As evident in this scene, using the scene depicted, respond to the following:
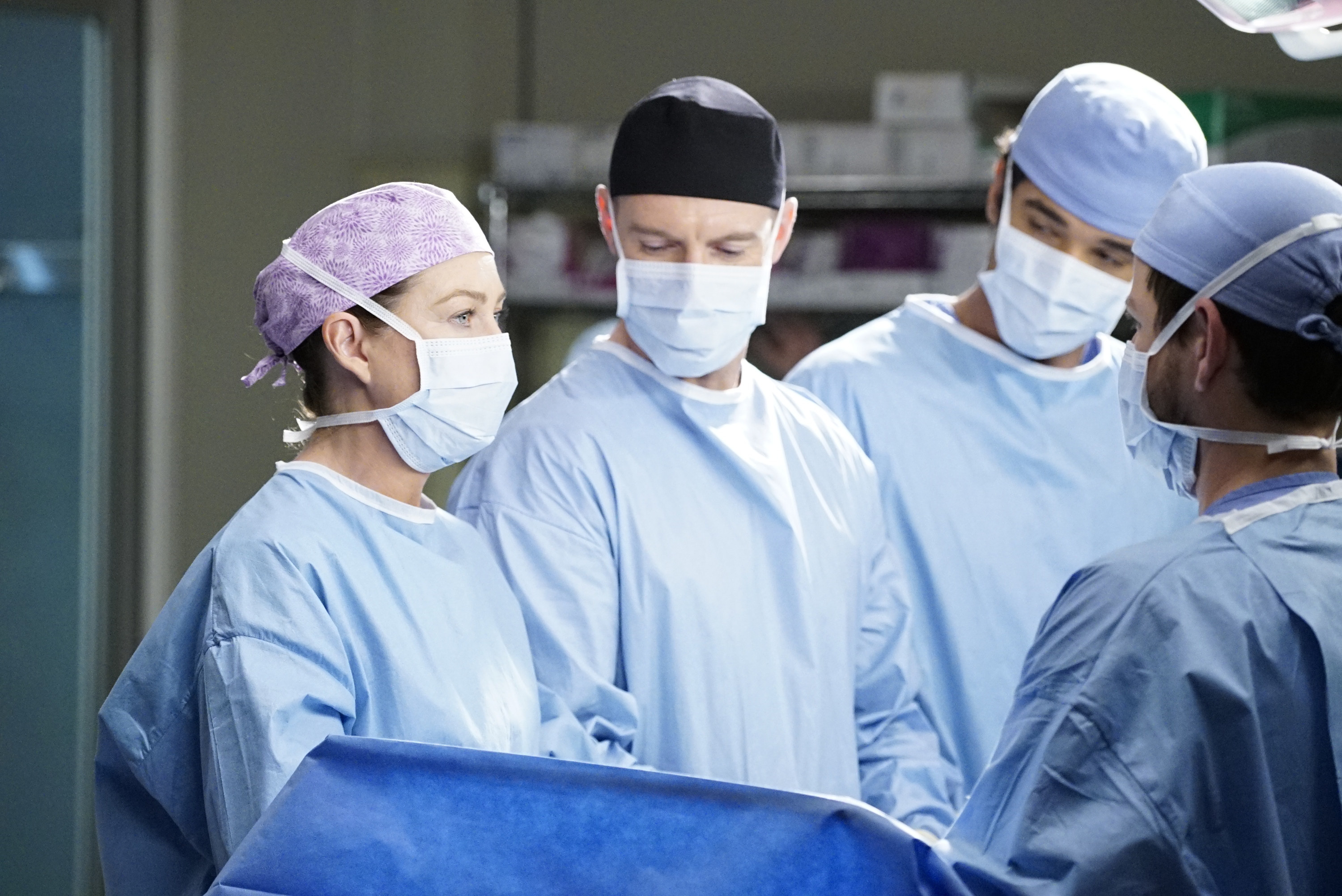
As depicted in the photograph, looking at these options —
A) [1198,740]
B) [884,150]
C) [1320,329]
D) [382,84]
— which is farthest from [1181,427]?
[382,84]

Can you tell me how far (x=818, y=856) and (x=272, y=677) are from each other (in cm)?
51

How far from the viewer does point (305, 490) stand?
1.37 m

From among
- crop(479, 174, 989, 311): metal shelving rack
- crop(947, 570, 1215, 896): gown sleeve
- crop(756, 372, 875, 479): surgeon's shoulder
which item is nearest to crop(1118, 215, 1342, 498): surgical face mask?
crop(947, 570, 1215, 896): gown sleeve

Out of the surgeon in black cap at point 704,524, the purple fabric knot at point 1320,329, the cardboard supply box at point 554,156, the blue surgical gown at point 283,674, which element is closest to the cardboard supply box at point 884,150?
the cardboard supply box at point 554,156

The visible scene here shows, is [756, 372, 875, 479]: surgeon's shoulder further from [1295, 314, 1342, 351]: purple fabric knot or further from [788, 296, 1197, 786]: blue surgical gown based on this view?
[1295, 314, 1342, 351]: purple fabric knot

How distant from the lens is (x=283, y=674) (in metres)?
1.22

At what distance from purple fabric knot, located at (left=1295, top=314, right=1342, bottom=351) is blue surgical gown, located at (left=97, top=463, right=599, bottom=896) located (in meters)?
0.84

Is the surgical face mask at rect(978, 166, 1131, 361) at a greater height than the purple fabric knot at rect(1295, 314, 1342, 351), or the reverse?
the purple fabric knot at rect(1295, 314, 1342, 351)

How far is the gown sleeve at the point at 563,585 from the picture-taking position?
5.06ft

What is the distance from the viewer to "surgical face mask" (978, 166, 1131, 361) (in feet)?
6.17

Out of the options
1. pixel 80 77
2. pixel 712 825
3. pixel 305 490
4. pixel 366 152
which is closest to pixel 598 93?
pixel 366 152

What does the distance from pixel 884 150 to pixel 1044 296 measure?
2142 mm

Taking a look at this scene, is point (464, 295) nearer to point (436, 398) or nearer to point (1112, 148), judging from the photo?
point (436, 398)

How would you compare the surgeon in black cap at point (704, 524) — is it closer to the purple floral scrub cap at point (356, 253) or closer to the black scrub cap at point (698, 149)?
the black scrub cap at point (698, 149)
